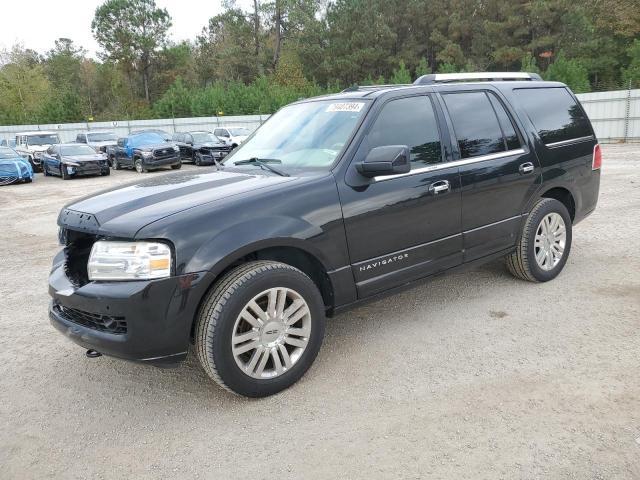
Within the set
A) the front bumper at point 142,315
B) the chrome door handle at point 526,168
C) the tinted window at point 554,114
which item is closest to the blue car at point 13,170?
the front bumper at point 142,315

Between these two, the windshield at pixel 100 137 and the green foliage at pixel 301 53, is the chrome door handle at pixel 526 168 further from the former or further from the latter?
the green foliage at pixel 301 53

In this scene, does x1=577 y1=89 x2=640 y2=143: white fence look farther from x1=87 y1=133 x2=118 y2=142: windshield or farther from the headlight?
x1=87 y1=133 x2=118 y2=142: windshield

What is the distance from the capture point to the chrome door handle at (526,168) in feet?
14.8

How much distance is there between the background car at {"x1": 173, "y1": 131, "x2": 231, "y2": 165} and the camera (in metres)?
22.2

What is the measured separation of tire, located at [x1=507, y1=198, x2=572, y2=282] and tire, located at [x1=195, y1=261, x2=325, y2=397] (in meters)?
2.29

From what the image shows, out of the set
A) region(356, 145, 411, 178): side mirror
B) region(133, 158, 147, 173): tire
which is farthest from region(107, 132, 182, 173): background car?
region(356, 145, 411, 178): side mirror

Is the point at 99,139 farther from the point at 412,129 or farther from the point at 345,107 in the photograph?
the point at 412,129

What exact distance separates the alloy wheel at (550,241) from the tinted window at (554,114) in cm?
74

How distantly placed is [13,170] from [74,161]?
202 cm

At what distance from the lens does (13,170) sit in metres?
18.0

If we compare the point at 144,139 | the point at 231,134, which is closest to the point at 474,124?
the point at 144,139

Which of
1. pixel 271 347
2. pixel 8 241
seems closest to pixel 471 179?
pixel 271 347

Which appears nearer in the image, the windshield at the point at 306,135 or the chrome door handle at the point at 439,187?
the windshield at the point at 306,135

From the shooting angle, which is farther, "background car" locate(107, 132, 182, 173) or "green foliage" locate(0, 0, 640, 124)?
"green foliage" locate(0, 0, 640, 124)
